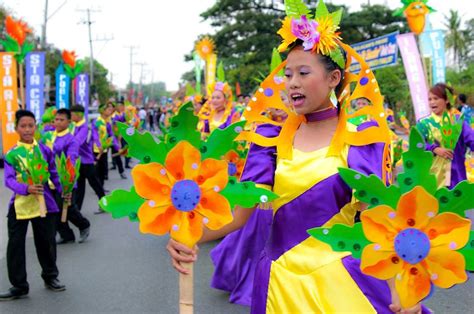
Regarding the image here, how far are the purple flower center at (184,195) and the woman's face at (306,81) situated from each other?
0.51 meters

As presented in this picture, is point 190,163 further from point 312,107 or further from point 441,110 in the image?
point 441,110

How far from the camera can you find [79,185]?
9008 mm

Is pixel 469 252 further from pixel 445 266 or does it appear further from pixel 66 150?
pixel 66 150

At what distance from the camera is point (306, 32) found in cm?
226

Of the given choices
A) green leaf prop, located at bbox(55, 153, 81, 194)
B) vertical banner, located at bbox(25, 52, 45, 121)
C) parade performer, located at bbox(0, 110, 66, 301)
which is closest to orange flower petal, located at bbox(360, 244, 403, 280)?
parade performer, located at bbox(0, 110, 66, 301)

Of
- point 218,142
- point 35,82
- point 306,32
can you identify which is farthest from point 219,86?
point 218,142

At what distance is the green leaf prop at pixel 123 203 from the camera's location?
2027 millimetres

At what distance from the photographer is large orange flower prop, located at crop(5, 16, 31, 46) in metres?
10.9

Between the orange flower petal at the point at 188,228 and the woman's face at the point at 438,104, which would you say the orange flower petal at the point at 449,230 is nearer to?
the orange flower petal at the point at 188,228

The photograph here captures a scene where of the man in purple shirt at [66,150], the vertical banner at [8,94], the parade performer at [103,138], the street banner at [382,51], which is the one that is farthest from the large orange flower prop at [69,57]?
the man in purple shirt at [66,150]

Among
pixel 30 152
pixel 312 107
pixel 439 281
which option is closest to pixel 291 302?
pixel 439 281

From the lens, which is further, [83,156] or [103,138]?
[103,138]

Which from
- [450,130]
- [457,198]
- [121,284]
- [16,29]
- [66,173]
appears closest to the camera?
[457,198]

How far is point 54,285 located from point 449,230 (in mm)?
4396
